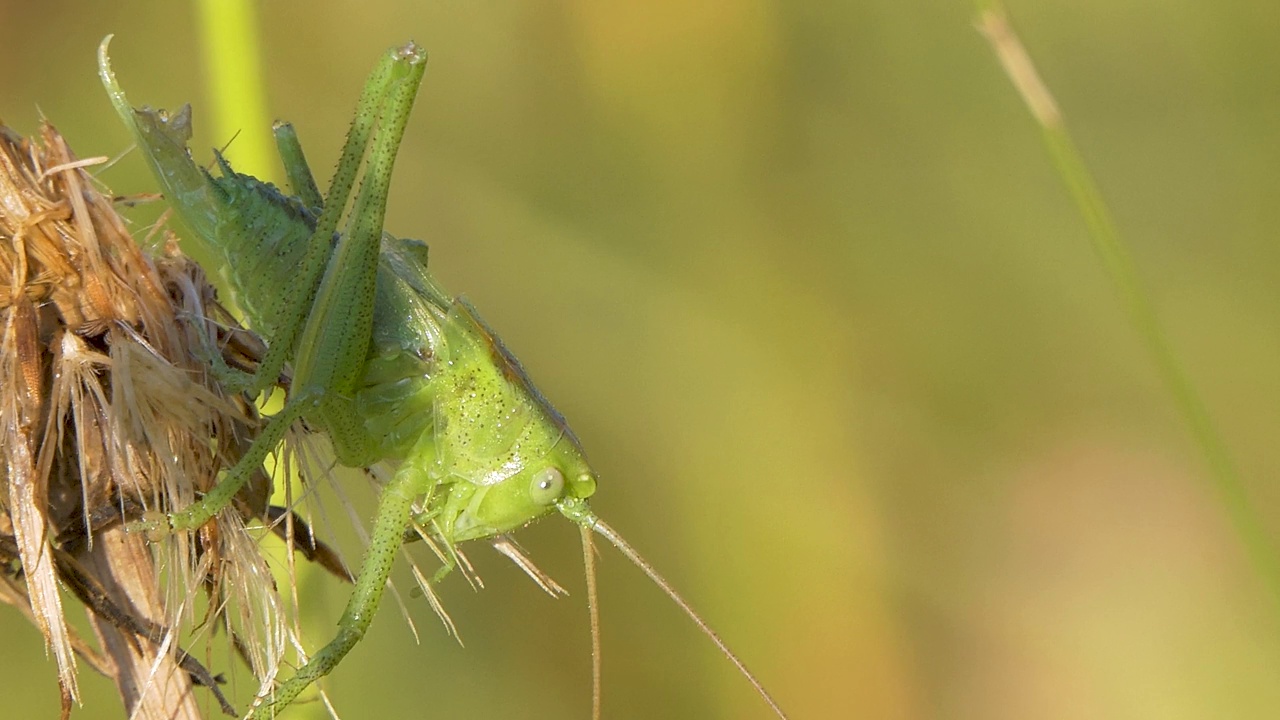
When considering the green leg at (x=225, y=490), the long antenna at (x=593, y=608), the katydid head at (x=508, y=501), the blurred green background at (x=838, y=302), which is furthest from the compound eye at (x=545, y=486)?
the blurred green background at (x=838, y=302)

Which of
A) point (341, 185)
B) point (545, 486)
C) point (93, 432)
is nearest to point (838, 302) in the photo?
point (545, 486)

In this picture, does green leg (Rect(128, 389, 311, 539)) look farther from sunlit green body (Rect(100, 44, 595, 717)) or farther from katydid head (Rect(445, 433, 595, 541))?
katydid head (Rect(445, 433, 595, 541))

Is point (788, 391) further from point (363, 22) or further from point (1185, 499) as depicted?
point (363, 22)

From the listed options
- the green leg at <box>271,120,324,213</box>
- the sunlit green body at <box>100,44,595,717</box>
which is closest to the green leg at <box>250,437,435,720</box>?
the sunlit green body at <box>100,44,595,717</box>

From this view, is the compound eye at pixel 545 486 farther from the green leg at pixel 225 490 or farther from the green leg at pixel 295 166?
the green leg at pixel 295 166

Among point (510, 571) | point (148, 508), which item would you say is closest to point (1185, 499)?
point (510, 571)

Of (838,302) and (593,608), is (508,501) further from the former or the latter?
(838,302)
